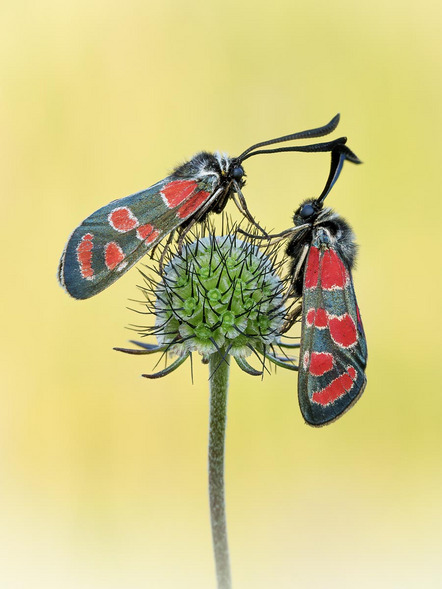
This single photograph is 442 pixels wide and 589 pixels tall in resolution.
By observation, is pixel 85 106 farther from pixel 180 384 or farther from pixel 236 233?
pixel 236 233

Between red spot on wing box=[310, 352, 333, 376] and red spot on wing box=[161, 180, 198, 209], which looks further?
red spot on wing box=[161, 180, 198, 209]

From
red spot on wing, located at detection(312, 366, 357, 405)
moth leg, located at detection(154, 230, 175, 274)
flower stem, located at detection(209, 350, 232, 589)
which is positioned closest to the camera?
flower stem, located at detection(209, 350, 232, 589)

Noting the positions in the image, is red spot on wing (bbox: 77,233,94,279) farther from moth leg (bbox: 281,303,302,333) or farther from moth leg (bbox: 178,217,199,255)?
moth leg (bbox: 281,303,302,333)

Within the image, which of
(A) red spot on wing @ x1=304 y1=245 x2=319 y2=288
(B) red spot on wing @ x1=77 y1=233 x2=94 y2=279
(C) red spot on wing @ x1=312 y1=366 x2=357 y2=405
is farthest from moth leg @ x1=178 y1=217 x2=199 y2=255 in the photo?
(C) red spot on wing @ x1=312 y1=366 x2=357 y2=405

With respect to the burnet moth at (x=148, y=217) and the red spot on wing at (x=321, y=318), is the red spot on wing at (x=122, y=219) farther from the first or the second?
the red spot on wing at (x=321, y=318)

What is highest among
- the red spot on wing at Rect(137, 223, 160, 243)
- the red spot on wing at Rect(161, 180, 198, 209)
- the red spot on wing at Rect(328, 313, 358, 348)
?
the red spot on wing at Rect(161, 180, 198, 209)

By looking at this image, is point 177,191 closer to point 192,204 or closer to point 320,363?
point 192,204
